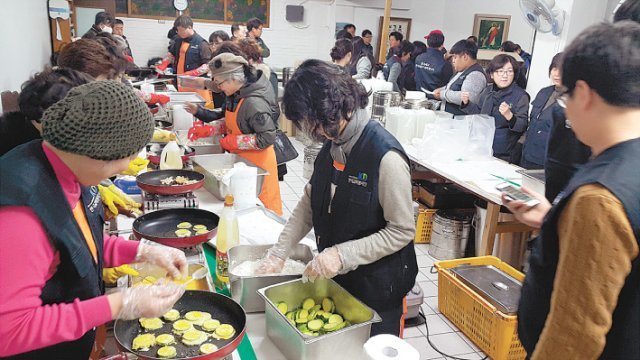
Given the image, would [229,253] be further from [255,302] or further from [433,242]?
[433,242]

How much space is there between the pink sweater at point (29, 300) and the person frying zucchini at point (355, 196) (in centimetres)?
72

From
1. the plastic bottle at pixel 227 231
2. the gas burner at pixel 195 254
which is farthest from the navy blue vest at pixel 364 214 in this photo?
the gas burner at pixel 195 254

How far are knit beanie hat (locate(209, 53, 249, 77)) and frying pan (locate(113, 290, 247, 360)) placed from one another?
6.28ft

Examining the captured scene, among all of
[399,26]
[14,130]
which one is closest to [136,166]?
[14,130]

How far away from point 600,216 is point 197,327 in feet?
3.70

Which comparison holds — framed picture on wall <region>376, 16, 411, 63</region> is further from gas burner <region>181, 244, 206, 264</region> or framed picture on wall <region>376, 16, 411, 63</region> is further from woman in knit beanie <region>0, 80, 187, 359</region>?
woman in knit beanie <region>0, 80, 187, 359</region>

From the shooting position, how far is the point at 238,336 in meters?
1.29

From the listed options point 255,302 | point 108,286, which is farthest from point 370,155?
point 108,286

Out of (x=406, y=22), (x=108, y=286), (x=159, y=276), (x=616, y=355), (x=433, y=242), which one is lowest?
(x=433, y=242)

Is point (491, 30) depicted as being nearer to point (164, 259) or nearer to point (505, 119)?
point (505, 119)

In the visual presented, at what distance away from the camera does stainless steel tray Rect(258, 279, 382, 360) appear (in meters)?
1.34

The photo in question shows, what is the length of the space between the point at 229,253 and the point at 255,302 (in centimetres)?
26

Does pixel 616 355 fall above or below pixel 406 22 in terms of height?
below

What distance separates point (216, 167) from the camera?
3.15m
